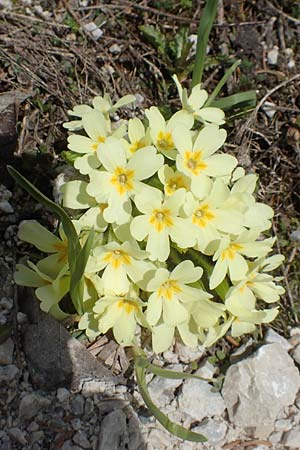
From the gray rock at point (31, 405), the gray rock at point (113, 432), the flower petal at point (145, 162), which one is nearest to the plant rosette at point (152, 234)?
the flower petal at point (145, 162)

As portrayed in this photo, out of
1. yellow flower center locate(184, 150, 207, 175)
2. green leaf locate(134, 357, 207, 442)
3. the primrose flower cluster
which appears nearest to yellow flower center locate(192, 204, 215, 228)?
the primrose flower cluster

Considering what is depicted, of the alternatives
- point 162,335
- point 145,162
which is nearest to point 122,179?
point 145,162

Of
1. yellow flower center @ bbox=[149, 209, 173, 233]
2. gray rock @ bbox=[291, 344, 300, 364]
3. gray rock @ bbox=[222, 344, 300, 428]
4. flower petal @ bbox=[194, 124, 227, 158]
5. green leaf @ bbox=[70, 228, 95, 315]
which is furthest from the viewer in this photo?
gray rock @ bbox=[291, 344, 300, 364]

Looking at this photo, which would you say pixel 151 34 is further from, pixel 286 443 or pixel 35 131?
pixel 286 443

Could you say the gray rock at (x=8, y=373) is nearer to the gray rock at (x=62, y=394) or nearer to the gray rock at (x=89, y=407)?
the gray rock at (x=62, y=394)

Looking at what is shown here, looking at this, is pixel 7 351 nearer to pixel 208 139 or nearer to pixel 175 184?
pixel 175 184

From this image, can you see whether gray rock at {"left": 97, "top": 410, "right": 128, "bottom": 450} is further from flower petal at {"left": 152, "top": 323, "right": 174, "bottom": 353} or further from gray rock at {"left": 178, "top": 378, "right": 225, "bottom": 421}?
flower petal at {"left": 152, "top": 323, "right": 174, "bottom": 353}
